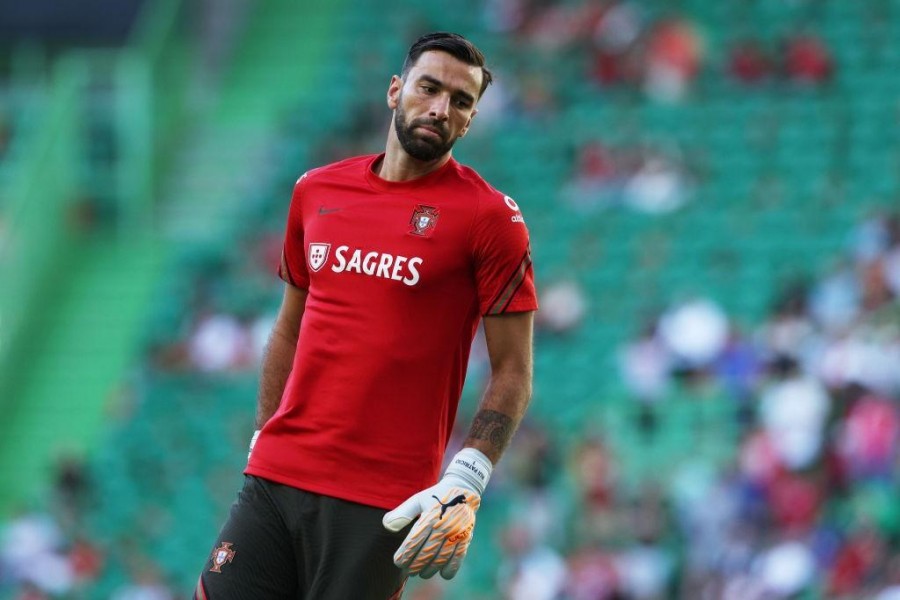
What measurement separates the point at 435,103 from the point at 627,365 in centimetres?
964

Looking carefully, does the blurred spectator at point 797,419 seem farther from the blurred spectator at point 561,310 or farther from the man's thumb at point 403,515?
the man's thumb at point 403,515

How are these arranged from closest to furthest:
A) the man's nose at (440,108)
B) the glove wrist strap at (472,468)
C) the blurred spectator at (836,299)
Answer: the glove wrist strap at (472,468), the man's nose at (440,108), the blurred spectator at (836,299)

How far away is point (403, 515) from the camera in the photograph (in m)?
4.27

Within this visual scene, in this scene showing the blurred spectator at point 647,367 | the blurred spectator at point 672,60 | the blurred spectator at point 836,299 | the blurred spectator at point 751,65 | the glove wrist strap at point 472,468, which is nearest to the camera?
the glove wrist strap at point 472,468

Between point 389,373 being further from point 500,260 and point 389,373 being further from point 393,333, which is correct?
point 500,260

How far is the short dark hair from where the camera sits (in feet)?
14.9

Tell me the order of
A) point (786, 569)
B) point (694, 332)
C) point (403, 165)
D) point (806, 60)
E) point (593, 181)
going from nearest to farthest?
1. point (403, 165)
2. point (786, 569)
3. point (694, 332)
4. point (593, 181)
5. point (806, 60)

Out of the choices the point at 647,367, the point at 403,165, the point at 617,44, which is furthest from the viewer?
the point at 617,44

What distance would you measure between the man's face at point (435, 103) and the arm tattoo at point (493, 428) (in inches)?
29.0

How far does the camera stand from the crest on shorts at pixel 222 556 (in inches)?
175

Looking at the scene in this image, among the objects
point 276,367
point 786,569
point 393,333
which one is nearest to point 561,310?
point 786,569

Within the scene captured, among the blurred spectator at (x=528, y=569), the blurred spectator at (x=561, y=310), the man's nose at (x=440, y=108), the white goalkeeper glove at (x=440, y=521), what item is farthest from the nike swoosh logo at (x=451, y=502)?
the blurred spectator at (x=561, y=310)

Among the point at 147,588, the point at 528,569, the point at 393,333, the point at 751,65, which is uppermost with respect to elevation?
the point at 751,65

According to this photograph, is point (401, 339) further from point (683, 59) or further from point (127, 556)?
point (683, 59)
